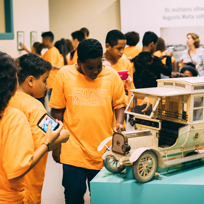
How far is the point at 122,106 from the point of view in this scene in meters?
2.09

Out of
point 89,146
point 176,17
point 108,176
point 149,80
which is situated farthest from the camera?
point 176,17

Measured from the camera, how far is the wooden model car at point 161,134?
1.67 meters

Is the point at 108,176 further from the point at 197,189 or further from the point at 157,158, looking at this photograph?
the point at 197,189

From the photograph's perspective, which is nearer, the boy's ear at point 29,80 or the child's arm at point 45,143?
the child's arm at point 45,143

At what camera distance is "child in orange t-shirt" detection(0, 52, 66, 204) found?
1253 millimetres

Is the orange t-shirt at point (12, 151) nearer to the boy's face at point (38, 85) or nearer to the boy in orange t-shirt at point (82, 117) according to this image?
the boy's face at point (38, 85)

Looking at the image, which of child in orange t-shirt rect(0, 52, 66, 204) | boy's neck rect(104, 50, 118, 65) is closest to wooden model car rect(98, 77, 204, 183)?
child in orange t-shirt rect(0, 52, 66, 204)

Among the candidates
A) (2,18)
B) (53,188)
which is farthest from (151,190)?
(2,18)

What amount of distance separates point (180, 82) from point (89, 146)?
28.2 inches

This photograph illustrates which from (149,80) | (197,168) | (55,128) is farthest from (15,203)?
(149,80)

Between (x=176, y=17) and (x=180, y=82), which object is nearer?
(x=180, y=82)

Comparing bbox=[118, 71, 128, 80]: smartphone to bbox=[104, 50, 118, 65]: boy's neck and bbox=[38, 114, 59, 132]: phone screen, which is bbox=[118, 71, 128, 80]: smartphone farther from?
bbox=[38, 114, 59, 132]: phone screen

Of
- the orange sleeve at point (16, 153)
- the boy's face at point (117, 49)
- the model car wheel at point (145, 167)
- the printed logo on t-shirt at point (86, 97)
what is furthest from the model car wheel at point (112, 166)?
the boy's face at point (117, 49)

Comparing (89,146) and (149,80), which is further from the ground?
(149,80)
